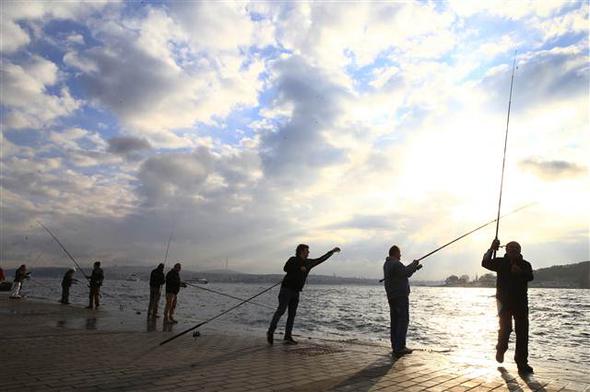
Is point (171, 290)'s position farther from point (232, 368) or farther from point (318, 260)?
point (232, 368)

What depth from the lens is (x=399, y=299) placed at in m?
8.65

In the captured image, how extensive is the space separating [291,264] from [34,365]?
5.29 meters

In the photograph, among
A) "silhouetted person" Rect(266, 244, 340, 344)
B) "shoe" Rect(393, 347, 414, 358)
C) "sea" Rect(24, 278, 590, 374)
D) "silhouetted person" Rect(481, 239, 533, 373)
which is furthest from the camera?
"sea" Rect(24, 278, 590, 374)

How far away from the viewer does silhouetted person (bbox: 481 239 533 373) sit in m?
7.50

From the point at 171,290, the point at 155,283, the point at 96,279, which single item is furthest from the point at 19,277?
the point at 171,290

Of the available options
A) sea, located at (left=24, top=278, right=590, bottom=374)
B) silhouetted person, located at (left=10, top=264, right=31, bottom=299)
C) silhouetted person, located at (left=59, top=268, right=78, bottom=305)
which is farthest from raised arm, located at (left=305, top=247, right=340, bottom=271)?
silhouetted person, located at (left=10, top=264, right=31, bottom=299)

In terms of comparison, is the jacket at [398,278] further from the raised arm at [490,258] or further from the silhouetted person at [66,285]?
the silhouetted person at [66,285]

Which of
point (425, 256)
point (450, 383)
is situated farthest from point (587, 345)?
point (450, 383)

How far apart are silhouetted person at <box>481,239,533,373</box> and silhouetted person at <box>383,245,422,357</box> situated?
1.58m

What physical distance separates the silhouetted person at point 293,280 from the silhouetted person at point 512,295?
3.57 meters

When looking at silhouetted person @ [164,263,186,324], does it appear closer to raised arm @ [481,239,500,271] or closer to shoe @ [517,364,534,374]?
raised arm @ [481,239,500,271]

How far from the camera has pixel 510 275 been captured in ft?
25.4

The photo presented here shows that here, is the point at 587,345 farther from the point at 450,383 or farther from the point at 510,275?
the point at 450,383

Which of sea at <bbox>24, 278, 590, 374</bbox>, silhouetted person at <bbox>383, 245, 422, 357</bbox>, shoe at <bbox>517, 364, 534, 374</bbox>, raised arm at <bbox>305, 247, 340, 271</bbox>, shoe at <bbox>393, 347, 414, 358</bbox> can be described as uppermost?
raised arm at <bbox>305, 247, 340, 271</bbox>
